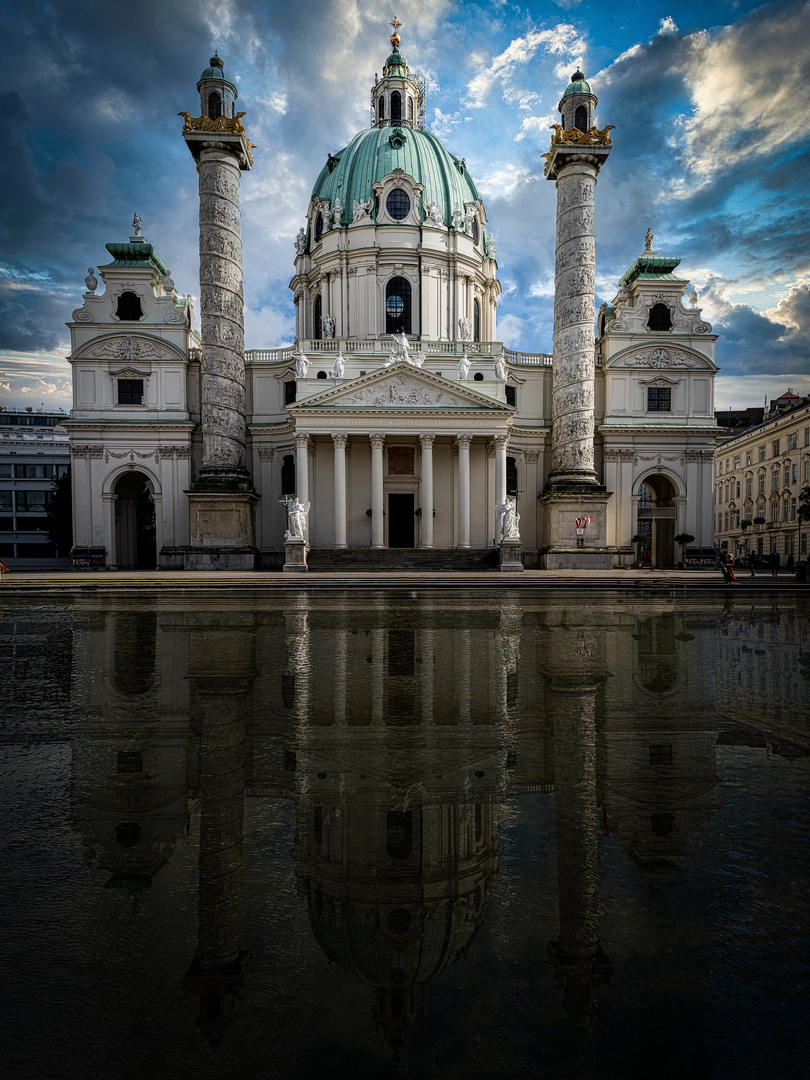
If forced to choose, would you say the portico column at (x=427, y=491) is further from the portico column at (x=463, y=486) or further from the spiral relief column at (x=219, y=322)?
the spiral relief column at (x=219, y=322)

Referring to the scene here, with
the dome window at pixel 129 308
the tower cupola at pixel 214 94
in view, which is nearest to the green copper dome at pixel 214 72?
the tower cupola at pixel 214 94

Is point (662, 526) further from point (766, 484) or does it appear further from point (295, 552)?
point (295, 552)

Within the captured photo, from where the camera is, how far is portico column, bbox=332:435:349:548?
40.2 m

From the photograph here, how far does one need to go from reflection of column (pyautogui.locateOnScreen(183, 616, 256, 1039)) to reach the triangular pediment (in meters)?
33.1

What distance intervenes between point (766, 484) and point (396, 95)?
50.5 metres

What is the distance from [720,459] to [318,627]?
74296 millimetres

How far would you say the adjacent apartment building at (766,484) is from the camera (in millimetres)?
57625

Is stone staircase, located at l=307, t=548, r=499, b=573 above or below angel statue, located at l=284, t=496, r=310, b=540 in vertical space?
below

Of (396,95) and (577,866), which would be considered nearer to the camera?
(577,866)

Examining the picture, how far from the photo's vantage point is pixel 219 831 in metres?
3.65

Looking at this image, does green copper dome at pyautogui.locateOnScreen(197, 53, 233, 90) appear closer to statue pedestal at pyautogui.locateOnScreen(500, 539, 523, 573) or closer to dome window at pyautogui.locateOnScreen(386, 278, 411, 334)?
dome window at pyautogui.locateOnScreen(386, 278, 411, 334)

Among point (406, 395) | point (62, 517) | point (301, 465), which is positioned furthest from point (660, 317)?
point (62, 517)

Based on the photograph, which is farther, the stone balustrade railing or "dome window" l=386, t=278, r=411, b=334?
"dome window" l=386, t=278, r=411, b=334

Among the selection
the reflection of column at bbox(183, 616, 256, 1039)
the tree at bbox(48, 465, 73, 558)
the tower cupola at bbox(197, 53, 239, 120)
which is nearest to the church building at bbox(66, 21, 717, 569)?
the tower cupola at bbox(197, 53, 239, 120)
